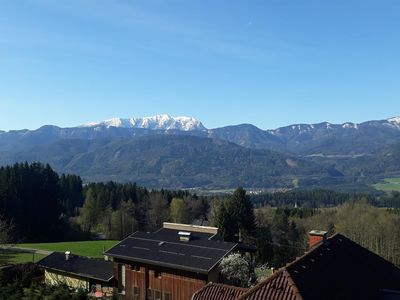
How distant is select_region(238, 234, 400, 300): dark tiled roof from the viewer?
17.5 meters

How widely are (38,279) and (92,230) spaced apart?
4791cm

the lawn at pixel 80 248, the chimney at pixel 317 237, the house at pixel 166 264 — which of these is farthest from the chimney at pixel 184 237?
the lawn at pixel 80 248

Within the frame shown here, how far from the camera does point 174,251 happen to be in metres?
33.8

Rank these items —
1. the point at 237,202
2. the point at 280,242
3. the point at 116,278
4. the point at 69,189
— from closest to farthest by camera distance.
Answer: the point at 116,278, the point at 237,202, the point at 280,242, the point at 69,189

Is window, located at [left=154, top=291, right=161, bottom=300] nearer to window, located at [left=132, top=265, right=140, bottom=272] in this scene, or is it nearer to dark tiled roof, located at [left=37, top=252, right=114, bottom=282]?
window, located at [left=132, top=265, right=140, bottom=272]

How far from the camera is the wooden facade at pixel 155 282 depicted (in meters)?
31.6

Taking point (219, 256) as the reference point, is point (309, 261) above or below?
above

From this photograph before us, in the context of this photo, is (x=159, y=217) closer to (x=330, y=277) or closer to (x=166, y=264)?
(x=166, y=264)

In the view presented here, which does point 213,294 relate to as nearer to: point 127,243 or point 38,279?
point 127,243

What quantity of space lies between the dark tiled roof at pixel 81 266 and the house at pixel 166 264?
64.2 inches

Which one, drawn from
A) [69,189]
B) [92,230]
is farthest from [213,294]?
[69,189]

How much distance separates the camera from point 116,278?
119 ft

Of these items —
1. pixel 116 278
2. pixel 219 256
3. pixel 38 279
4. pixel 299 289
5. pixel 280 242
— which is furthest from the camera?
pixel 280 242

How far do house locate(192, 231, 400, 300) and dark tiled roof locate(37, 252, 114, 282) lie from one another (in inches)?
657
